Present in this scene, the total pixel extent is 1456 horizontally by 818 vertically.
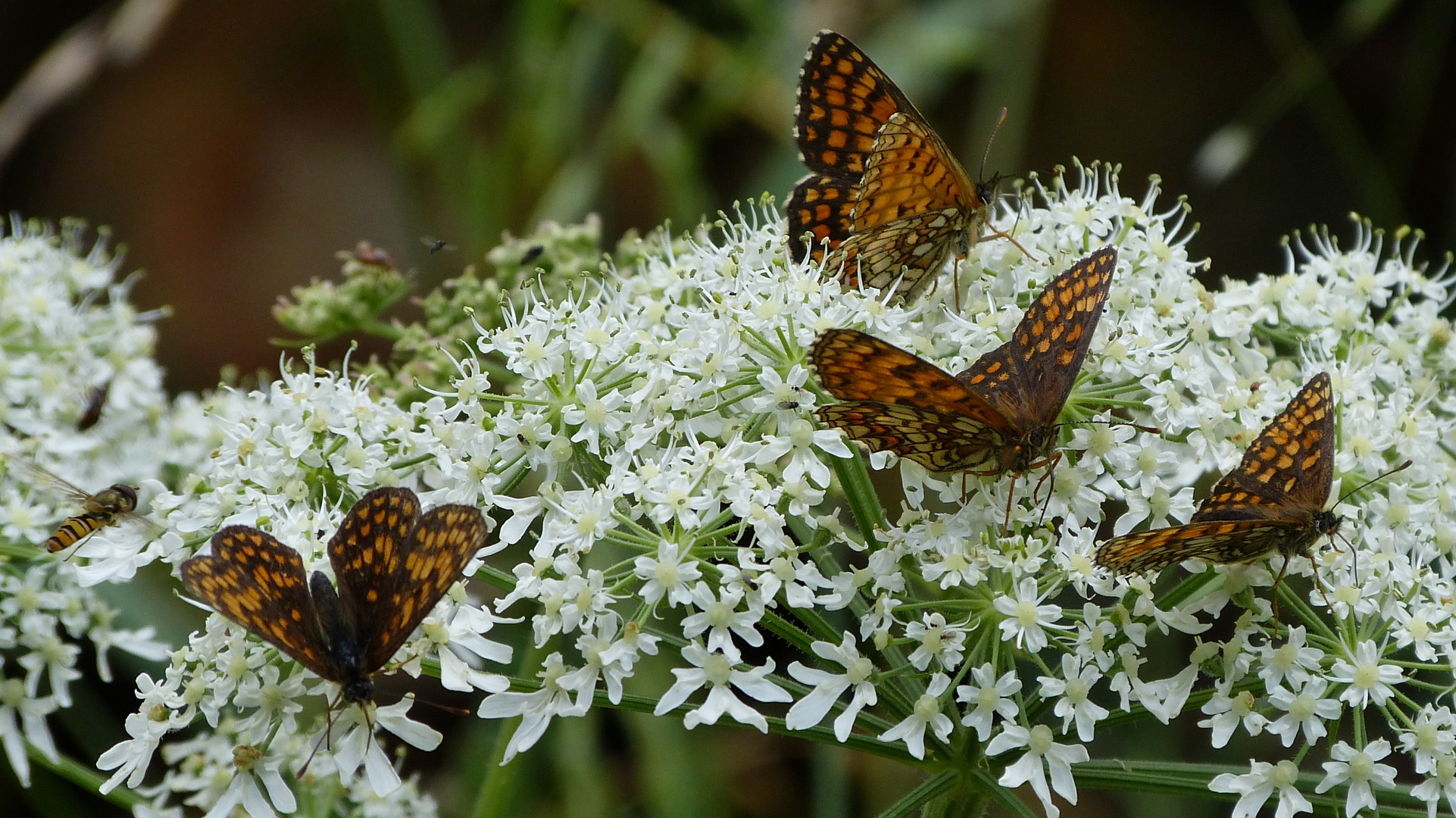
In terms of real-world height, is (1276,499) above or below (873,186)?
below

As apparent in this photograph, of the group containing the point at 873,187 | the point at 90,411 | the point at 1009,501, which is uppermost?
the point at 873,187

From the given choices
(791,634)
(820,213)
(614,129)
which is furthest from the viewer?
(614,129)

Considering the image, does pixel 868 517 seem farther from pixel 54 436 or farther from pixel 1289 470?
pixel 54 436

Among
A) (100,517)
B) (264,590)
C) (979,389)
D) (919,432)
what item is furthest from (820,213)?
(100,517)

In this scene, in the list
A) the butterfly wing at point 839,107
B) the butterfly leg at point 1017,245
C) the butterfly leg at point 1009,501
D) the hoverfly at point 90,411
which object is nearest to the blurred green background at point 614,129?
the hoverfly at point 90,411

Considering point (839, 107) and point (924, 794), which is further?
point (839, 107)

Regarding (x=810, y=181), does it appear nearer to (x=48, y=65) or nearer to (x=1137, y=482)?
(x=1137, y=482)

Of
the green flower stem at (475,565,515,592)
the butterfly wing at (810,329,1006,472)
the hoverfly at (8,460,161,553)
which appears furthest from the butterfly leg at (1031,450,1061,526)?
the hoverfly at (8,460,161,553)
